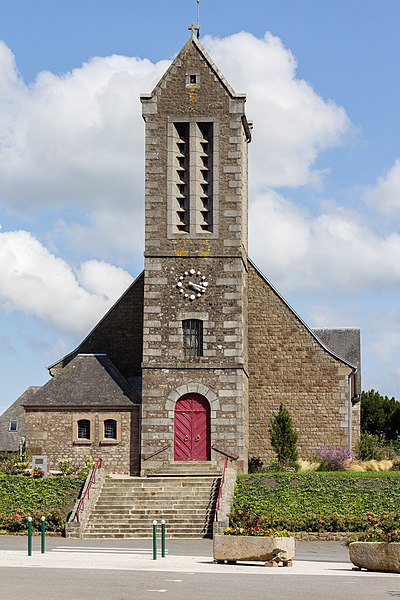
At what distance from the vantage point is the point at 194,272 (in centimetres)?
3897

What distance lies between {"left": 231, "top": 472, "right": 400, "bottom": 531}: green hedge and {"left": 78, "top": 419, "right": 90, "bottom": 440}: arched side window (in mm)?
6597

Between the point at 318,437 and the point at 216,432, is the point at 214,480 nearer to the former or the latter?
the point at 216,432

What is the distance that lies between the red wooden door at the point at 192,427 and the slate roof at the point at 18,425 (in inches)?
981

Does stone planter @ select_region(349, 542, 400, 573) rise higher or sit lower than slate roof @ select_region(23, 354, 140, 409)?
lower

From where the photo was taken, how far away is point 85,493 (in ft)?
108

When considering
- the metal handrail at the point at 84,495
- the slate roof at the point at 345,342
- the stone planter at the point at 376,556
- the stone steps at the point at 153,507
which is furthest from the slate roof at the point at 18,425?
the stone planter at the point at 376,556

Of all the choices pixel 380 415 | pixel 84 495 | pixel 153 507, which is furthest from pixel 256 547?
pixel 380 415

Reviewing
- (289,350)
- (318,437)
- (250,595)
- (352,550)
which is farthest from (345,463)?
(250,595)

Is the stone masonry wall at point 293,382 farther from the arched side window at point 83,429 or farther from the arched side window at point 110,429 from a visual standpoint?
the arched side window at point 83,429

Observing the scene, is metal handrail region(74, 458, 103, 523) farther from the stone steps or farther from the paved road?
the paved road

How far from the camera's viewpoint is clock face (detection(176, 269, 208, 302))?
38844 millimetres

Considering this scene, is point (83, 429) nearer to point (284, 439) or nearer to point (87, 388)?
point (87, 388)

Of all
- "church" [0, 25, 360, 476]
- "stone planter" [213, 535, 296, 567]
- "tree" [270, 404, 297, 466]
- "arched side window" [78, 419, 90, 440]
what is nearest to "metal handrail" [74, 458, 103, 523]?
"arched side window" [78, 419, 90, 440]

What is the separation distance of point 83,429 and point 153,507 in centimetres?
718
